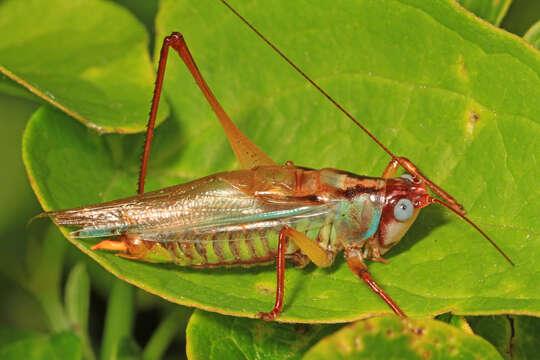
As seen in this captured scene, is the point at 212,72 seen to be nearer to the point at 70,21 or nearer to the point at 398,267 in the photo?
the point at 70,21

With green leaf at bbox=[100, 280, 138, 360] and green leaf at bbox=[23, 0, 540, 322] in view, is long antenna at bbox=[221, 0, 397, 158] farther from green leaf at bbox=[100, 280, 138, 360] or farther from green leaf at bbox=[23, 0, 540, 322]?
green leaf at bbox=[100, 280, 138, 360]

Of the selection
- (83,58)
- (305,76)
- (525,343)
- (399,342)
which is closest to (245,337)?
(399,342)

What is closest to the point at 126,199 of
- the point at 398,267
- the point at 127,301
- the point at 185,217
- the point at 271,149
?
the point at 185,217

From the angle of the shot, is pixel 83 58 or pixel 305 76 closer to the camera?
pixel 305 76

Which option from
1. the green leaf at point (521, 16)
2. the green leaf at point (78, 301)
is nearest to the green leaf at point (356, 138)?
the green leaf at point (78, 301)

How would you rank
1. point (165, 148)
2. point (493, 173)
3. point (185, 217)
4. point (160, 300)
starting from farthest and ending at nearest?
point (160, 300) < point (165, 148) < point (185, 217) < point (493, 173)

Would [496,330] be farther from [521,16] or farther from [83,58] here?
[83,58]
